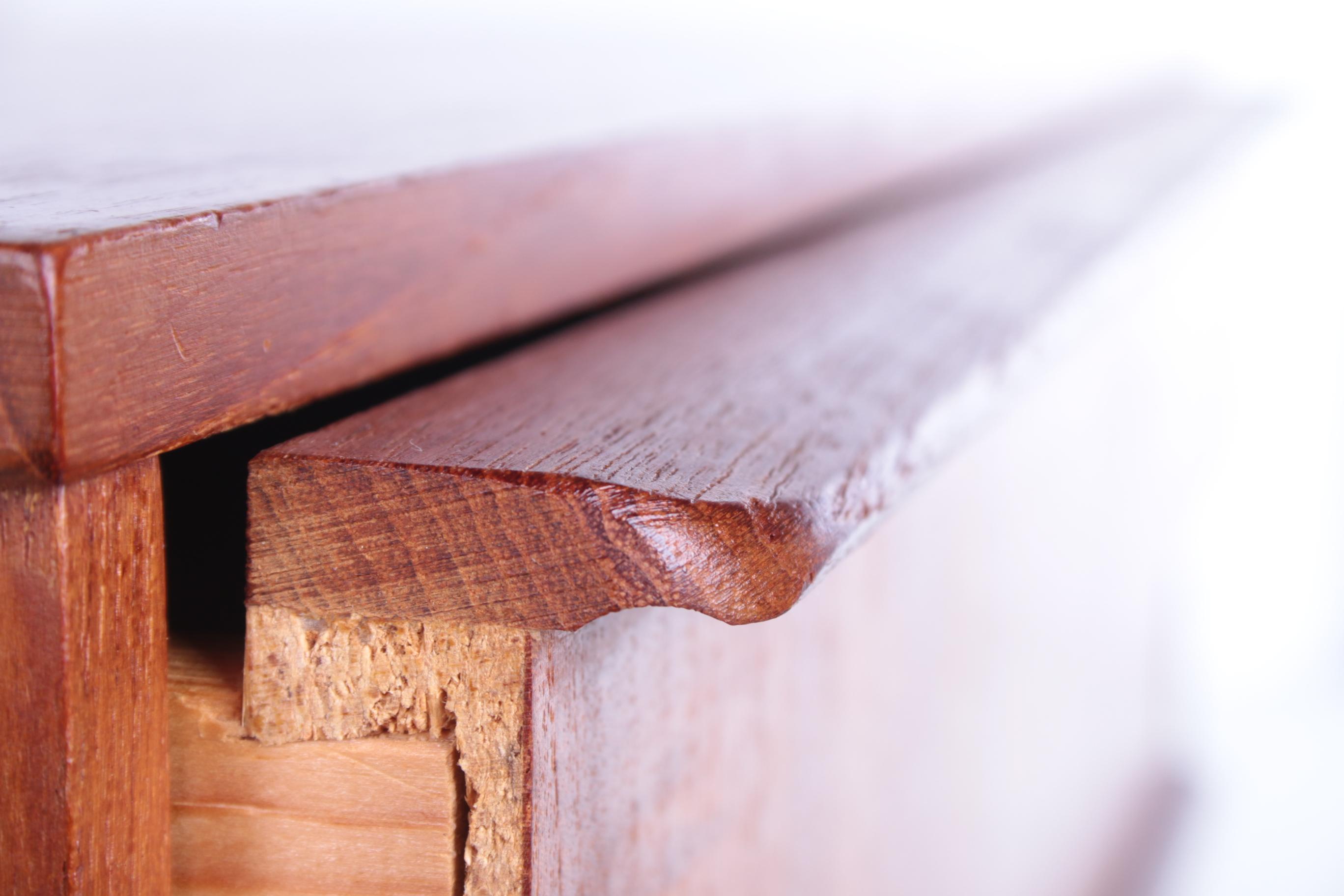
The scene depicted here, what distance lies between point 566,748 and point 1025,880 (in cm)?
140

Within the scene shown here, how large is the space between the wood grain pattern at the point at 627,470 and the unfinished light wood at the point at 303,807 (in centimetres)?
5

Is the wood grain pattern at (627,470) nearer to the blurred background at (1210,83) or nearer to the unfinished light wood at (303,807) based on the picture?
the unfinished light wood at (303,807)

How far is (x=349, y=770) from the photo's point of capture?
0.38 metres

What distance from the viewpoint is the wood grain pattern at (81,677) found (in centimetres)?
30

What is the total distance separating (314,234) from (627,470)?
0.42 ft

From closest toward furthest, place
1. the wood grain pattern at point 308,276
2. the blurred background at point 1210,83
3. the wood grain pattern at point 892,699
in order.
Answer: the wood grain pattern at point 308,276, the wood grain pattern at point 892,699, the blurred background at point 1210,83

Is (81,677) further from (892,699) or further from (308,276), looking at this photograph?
(892,699)

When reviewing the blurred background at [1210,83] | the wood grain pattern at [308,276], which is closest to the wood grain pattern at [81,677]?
the wood grain pattern at [308,276]

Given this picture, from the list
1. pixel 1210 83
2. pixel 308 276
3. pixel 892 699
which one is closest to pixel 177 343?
pixel 308 276

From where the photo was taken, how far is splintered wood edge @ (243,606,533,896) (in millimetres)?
361

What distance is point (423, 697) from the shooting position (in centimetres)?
37

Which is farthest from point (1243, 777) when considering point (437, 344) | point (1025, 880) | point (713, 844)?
point (437, 344)

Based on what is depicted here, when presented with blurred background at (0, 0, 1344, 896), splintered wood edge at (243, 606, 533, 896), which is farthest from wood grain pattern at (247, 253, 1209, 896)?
blurred background at (0, 0, 1344, 896)

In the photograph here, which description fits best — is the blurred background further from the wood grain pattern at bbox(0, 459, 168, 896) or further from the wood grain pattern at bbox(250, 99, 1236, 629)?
the wood grain pattern at bbox(0, 459, 168, 896)
